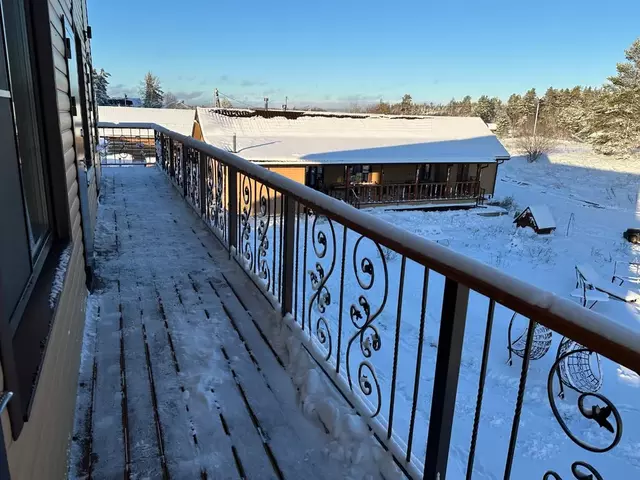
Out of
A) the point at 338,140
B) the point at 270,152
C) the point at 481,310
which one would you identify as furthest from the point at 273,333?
the point at 338,140

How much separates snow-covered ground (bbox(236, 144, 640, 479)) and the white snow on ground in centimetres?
106

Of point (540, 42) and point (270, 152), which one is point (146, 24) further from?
point (540, 42)

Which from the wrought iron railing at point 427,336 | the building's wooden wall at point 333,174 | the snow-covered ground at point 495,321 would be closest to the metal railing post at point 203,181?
the wrought iron railing at point 427,336

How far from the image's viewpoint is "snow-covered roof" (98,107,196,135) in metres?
29.0

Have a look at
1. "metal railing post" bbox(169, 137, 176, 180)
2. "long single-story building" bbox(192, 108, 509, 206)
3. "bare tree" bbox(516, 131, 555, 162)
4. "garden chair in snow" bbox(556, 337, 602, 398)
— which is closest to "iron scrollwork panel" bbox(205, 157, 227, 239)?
"metal railing post" bbox(169, 137, 176, 180)

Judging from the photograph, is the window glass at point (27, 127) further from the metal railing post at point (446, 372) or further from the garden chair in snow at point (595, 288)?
the garden chair in snow at point (595, 288)

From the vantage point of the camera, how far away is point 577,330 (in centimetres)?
90

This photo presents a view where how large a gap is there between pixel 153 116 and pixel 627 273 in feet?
92.4

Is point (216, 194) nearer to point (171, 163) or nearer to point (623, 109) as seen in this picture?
→ point (171, 163)

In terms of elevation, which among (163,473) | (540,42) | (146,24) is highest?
(540,42)

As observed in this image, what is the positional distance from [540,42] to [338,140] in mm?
36783

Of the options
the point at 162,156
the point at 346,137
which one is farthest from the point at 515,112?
the point at 162,156

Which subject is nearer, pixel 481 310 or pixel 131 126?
pixel 481 310

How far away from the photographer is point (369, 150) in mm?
19766
